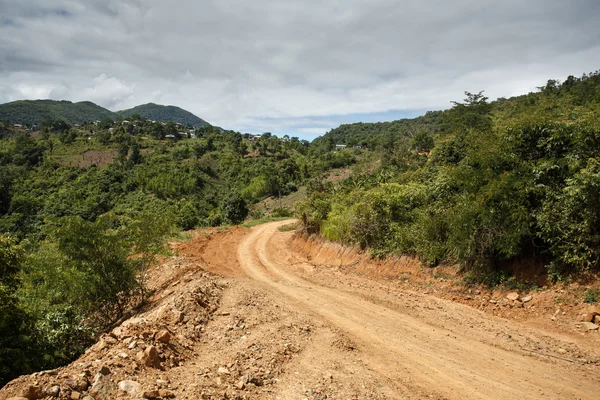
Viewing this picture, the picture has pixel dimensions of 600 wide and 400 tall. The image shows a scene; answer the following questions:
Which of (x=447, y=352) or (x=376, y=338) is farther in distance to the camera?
(x=376, y=338)

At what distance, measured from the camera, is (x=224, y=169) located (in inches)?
3634

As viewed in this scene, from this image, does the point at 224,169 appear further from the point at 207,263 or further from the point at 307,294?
the point at 307,294

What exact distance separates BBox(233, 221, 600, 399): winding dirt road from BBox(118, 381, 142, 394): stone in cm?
378

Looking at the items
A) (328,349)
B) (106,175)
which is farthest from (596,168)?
(106,175)

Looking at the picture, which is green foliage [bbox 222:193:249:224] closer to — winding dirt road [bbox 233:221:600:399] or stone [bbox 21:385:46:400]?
winding dirt road [bbox 233:221:600:399]

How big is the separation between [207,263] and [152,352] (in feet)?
36.6

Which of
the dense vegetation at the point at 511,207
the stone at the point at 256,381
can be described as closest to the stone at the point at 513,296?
the dense vegetation at the point at 511,207

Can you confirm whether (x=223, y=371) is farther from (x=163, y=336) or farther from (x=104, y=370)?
(x=104, y=370)

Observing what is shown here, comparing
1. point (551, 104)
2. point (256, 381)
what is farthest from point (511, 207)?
point (551, 104)

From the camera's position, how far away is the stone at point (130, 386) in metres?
4.64

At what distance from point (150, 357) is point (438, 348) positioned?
18.5ft

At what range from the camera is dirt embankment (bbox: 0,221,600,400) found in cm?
518

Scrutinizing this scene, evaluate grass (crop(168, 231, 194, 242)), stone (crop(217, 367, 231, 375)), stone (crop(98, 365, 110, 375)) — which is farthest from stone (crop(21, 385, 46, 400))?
grass (crop(168, 231, 194, 242))

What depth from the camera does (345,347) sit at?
7129mm
